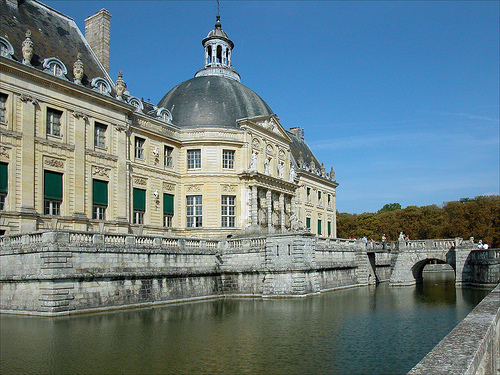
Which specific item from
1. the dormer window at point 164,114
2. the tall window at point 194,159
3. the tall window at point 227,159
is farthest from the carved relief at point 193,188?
the dormer window at point 164,114

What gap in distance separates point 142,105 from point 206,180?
26.2ft

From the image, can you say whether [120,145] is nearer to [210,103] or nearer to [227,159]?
[227,159]

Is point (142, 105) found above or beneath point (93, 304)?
above

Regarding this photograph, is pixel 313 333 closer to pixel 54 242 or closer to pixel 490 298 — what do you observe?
pixel 490 298

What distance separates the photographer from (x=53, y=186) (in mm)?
31031

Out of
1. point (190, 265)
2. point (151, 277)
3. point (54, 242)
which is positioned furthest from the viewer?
point (190, 265)

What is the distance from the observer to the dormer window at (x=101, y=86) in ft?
113

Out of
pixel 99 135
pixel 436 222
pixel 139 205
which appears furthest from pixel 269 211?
pixel 436 222

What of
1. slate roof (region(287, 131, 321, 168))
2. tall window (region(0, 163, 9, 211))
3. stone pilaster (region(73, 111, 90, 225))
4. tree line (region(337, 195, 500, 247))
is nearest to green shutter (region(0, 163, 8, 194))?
tall window (region(0, 163, 9, 211))

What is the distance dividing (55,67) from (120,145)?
6861 millimetres

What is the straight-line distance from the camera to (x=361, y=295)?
114 ft

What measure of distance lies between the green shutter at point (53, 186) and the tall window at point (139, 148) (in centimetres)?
815

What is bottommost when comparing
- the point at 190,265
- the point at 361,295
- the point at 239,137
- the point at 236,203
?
the point at 361,295

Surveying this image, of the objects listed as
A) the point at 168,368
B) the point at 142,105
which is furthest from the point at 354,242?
the point at 168,368
